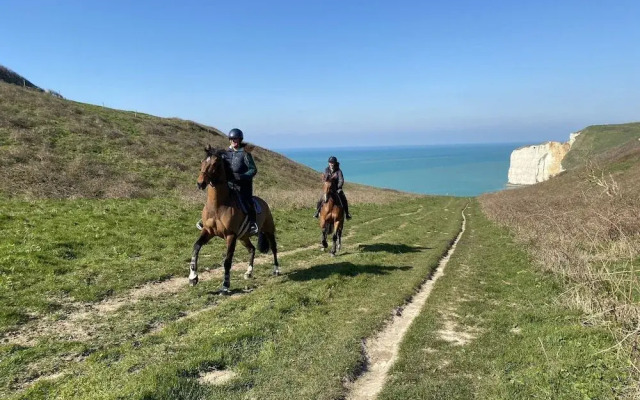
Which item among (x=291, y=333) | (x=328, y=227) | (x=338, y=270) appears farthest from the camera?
(x=328, y=227)

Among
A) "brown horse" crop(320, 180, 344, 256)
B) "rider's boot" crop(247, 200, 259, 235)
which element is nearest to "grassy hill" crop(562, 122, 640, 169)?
"brown horse" crop(320, 180, 344, 256)

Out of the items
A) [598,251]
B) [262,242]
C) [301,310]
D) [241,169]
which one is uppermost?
[241,169]

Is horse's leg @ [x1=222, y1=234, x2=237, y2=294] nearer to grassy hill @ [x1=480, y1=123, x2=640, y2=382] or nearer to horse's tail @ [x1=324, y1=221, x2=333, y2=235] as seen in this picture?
horse's tail @ [x1=324, y1=221, x2=333, y2=235]

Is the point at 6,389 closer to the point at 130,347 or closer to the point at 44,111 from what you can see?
the point at 130,347

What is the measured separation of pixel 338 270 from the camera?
12.9 metres

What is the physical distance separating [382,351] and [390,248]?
1107 cm

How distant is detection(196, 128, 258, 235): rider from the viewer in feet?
37.1

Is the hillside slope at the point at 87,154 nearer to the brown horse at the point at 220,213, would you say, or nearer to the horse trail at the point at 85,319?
the horse trail at the point at 85,319

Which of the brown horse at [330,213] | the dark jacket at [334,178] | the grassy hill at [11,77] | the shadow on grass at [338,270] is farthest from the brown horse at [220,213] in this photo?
the grassy hill at [11,77]

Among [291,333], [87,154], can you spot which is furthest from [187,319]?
[87,154]

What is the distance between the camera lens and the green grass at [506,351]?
556 cm

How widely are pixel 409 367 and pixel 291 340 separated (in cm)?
227

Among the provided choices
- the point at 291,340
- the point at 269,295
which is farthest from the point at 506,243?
the point at 291,340

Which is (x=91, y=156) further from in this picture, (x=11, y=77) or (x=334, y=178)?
(x=11, y=77)
